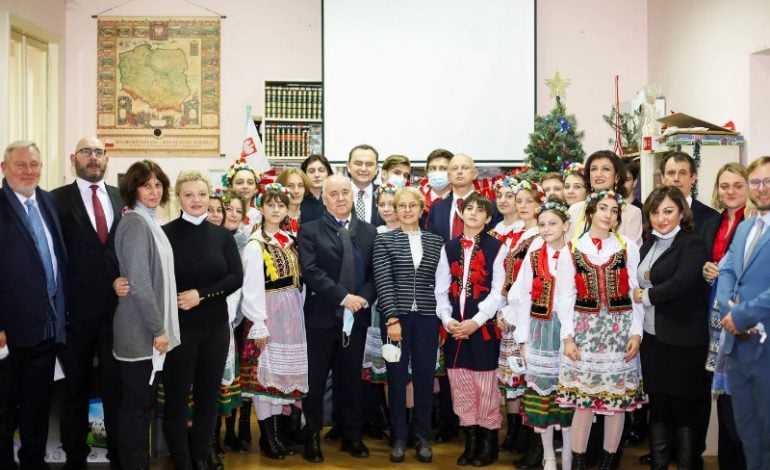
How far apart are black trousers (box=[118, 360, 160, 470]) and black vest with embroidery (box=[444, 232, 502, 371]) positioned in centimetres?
164

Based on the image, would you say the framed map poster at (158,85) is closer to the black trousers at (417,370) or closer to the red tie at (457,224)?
the red tie at (457,224)

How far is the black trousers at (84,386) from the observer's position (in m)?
3.86

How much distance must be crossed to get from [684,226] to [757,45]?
3.11 metres

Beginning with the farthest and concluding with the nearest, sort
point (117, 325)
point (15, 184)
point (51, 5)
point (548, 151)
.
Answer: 1. point (51, 5)
2. point (548, 151)
3. point (15, 184)
4. point (117, 325)

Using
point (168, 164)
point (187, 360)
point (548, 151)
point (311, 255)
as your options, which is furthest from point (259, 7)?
point (187, 360)

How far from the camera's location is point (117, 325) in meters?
3.55

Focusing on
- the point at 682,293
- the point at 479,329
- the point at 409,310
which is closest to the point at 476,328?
the point at 479,329

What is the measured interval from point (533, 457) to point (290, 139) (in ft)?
14.5

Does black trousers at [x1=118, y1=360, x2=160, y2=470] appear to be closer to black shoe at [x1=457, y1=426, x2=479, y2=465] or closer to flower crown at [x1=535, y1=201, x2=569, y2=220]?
black shoe at [x1=457, y1=426, x2=479, y2=465]

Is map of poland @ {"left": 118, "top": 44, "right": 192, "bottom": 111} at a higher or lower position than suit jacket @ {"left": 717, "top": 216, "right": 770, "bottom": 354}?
higher

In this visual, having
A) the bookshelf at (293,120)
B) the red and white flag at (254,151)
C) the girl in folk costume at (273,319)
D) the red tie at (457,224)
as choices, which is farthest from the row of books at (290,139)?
the girl in folk costume at (273,319)

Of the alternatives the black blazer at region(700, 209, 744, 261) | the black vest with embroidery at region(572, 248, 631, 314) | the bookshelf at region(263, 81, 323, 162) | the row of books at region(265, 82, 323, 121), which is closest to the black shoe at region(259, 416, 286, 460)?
the black vest with embroidery at region(572, 248, 631, 314)

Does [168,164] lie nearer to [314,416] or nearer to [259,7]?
[259,7]

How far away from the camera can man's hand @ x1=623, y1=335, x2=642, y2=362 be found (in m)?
3.87
